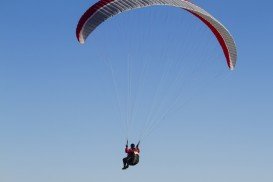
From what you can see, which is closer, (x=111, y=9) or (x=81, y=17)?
(x=111, y=9)

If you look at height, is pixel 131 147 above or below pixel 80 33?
below

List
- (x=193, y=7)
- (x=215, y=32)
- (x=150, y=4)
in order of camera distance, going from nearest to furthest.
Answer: (x=150, y=4)
(x=193, y=7)
(x=215, y=32)

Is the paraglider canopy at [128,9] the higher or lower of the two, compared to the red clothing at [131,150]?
higher

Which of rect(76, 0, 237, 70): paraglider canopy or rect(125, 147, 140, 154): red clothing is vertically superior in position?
rect(76, 0, 237, 70): paraglider canopy

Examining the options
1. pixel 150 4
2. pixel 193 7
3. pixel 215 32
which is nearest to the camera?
pixel 150 4

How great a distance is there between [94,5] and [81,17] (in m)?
1.12

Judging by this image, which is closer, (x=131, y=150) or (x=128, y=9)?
(x=128, y=9)

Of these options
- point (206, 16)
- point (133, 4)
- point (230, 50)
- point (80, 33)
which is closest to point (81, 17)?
point (80, 33)

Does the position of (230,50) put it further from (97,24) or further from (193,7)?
(97,24)

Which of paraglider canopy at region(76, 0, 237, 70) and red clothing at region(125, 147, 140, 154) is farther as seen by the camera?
red clothing at region(125, 147, 140, 154)

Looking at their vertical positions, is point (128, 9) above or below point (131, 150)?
above

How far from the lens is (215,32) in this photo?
31.0m

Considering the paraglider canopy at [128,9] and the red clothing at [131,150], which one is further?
the red clothing at [131,150]

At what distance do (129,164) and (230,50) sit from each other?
7171 mm
